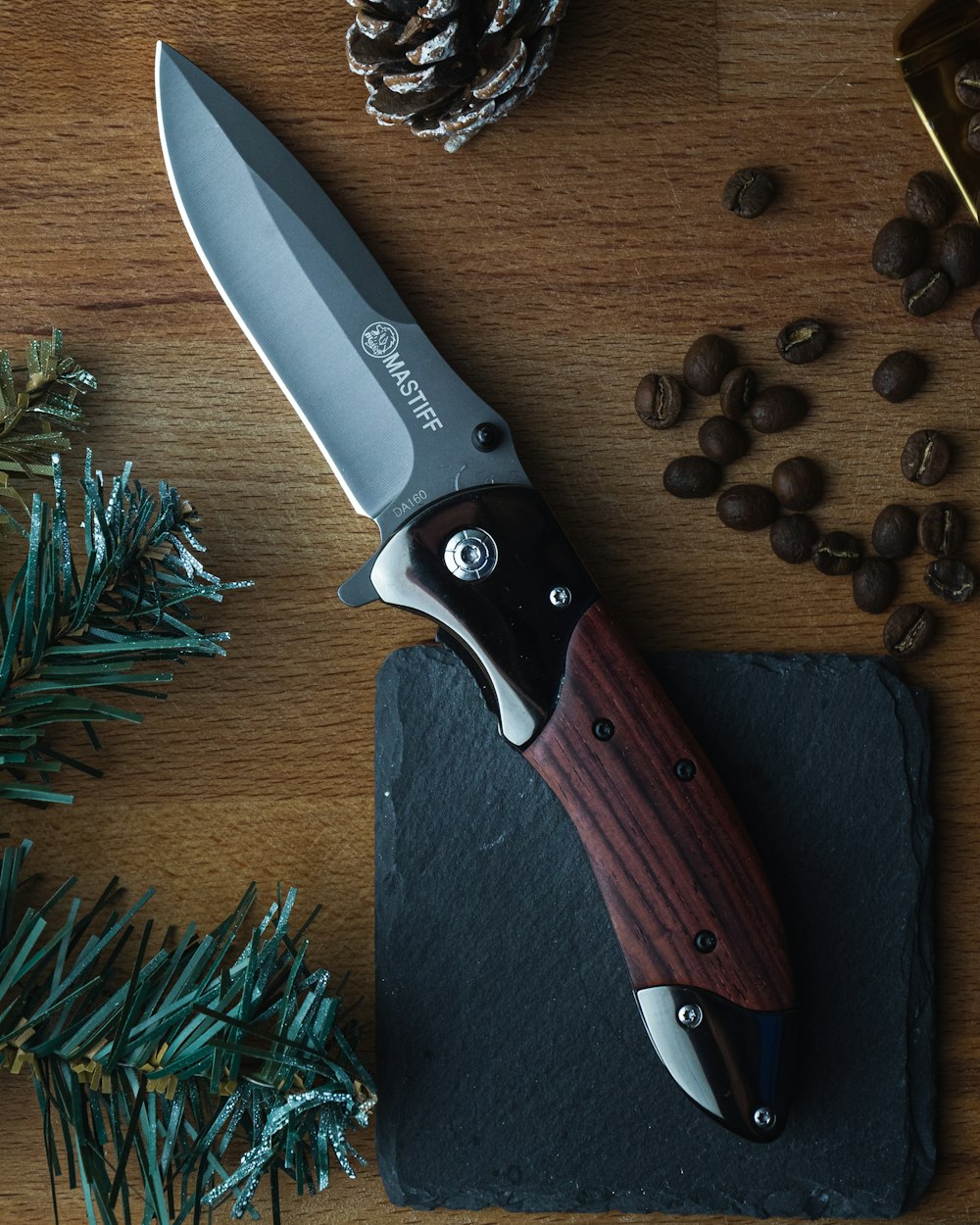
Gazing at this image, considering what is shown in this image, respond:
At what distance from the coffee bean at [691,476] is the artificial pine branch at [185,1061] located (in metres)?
0.36

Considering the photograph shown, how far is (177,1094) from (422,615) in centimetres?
30

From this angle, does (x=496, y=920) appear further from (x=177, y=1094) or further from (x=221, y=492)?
(x=221, y=492)

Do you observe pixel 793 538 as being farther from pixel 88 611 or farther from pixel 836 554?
pixel 88 611

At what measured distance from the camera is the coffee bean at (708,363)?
0.70 meters

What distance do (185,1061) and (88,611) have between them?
24 centimetres

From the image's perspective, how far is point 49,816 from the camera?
2.36ft

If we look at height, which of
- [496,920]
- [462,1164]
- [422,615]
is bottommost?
[462,1164]

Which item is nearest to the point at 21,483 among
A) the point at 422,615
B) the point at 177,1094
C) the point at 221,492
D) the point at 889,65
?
the point at 221,492

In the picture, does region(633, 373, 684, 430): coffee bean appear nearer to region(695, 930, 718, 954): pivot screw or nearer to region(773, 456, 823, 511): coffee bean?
region(773, 456, 823, 511): coffee bean

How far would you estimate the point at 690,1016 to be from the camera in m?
0.63

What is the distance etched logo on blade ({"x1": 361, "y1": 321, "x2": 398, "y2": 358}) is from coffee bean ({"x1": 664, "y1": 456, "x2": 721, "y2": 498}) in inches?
7.6

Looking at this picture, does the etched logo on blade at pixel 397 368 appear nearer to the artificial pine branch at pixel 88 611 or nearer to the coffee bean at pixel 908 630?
the artificial pine branch at pixel 88 611

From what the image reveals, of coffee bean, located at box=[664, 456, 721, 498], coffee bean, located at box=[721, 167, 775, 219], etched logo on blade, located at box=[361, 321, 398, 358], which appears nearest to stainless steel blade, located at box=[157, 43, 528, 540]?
etched logo on blade, located at box=[361, 321, 398, 358]

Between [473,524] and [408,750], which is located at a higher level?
[473,524]
